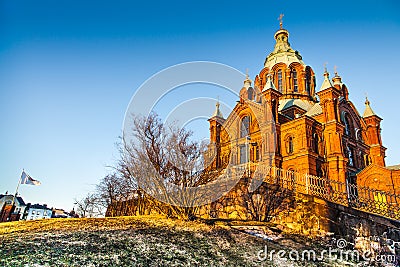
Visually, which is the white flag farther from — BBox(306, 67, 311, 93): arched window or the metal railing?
BBox(306, 67, 311, 93): arched window

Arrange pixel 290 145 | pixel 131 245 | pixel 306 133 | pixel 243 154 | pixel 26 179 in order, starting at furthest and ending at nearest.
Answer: pixel 243 154 < pixel 290 145 < pixel 306 133 < pixel 26 179 < pixel 131 245

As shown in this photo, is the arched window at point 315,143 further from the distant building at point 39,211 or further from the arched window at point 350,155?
the distant building at point 39,211

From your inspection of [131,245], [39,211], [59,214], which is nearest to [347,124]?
[131,245]

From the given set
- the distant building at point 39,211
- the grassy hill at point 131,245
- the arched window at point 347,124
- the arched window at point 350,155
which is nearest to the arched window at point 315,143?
the arched window at point 350,155

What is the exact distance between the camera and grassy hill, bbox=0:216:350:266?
6334 millimetres

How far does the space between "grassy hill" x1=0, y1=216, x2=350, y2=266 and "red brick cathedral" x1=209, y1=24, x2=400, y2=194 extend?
40.6 ft

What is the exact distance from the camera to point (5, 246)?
6.68 metres

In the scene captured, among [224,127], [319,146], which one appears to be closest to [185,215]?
[319,146]

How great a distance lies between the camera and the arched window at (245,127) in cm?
3022

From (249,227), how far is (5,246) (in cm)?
753

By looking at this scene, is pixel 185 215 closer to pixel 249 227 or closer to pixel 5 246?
pixel 249 227

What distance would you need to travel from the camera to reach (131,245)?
742 cm

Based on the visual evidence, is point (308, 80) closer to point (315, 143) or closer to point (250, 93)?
point (250, 93)

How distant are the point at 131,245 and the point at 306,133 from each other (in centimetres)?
2135
